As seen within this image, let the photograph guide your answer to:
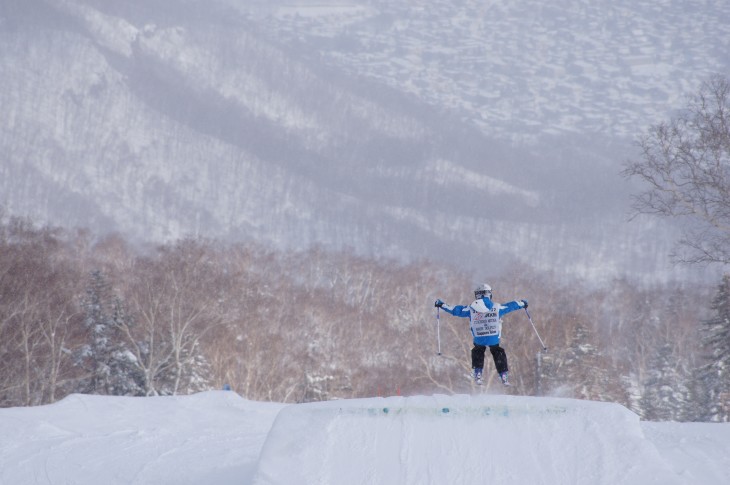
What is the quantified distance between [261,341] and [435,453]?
33970 millimetres

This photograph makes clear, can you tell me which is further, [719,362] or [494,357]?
[719,362]

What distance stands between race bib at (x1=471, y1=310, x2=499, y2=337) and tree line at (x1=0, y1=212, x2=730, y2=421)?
12.3 m

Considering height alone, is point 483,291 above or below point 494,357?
above

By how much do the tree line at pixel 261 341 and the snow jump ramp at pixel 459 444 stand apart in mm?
13421

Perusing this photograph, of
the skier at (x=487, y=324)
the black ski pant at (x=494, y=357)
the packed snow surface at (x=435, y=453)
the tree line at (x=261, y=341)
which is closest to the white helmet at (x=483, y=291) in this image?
the skier at (x=487, y=324)

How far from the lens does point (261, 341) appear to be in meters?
43.8

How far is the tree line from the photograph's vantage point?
114 feet

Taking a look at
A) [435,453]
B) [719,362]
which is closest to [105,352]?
[719,362]

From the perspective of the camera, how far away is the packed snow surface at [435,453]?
33.8 ft

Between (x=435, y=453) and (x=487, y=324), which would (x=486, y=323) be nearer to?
(x=487, y=324)

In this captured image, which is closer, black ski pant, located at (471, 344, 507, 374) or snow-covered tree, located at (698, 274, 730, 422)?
black ski pant, located at (471, 344, 507, 374)

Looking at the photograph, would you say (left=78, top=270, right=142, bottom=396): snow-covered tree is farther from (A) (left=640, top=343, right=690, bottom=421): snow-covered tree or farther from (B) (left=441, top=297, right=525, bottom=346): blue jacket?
(B) (left=441, top=297, right=525, bottom=346): blue jacket

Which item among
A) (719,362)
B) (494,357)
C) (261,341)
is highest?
(494,357)

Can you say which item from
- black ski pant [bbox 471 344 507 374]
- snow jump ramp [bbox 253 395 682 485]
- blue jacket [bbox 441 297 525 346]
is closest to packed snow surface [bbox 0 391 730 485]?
snow jump ramp [bbox 253 395 682 485]
